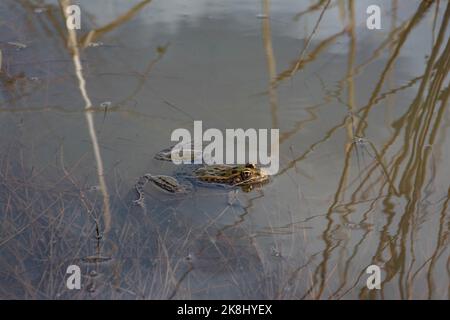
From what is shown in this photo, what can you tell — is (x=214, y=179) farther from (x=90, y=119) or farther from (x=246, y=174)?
(x=90, y=119)

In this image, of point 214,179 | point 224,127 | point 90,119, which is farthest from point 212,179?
point 90,119

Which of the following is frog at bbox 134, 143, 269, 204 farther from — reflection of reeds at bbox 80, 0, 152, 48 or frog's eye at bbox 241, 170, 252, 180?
reflection of reeds at bbox 80, 0, 152, 48

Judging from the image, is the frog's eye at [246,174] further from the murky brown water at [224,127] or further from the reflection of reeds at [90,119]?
the reflection of reeds at [90,119]

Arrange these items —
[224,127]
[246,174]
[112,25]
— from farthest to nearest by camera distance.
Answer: [112,25]
[224,127]
[246,174]

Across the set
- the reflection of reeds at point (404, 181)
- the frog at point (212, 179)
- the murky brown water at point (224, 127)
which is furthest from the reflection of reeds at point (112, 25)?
the reflection of reeds at point (404, 181)
